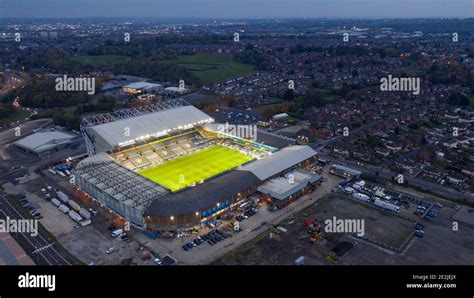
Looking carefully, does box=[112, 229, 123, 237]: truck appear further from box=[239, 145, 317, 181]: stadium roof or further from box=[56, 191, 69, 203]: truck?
box=[239, 145, 317, 181]: stadium roof

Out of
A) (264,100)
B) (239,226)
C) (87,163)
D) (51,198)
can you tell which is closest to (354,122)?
(264,100)

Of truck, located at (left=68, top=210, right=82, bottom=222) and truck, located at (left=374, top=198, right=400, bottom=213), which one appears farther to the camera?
truck, located at (left=374, top=198, right=400, bottom=213)

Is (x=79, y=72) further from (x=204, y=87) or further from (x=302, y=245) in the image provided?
(x=302, y=245)

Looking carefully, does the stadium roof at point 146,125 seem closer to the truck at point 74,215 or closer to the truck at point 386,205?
the truck at point 74,215

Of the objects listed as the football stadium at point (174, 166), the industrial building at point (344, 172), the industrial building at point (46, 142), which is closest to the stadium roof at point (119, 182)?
the football stadium at point (174, 166)

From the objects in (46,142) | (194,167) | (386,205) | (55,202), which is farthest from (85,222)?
(386,205)

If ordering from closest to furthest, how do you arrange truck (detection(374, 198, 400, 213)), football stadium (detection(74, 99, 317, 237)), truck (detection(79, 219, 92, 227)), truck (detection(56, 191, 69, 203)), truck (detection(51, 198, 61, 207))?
1. football stadium (detection(74, 99, 317, 237))
2. truck (detection(79, 219, 92, 227))
3. truck (detection(374, 198, 400, 213))
4. truck (detection(51, 198, 61, 207))
5. truck (detection(56, 191, 69, 203))

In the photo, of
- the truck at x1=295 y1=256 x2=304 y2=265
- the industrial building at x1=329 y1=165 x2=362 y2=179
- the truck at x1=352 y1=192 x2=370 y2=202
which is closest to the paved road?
the truck at x1=295 y1=256 x2=304 y2=265
